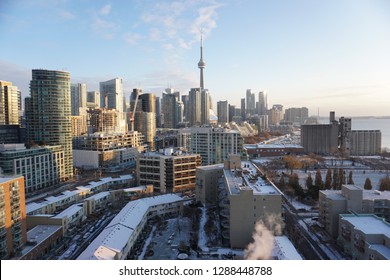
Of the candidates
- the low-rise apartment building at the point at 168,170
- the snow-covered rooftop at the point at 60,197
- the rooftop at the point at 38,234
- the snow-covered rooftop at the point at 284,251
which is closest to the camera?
the snow-covered rooftop at the point at 284,251

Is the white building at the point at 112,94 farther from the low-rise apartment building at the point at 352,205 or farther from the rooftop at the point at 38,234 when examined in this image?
the low-rise apartment building at the point at 352,205

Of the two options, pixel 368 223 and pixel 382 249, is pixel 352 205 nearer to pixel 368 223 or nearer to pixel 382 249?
pixel 368 223

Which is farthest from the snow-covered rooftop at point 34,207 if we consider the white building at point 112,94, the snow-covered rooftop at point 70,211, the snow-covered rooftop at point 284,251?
the white building at point 112,94

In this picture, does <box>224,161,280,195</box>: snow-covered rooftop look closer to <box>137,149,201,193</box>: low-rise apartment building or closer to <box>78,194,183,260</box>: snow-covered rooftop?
<box>78,194,183,260</box>: snow-covered rooftop

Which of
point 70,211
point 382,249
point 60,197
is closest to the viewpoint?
point 382,249

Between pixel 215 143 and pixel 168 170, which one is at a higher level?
pixel 215 143

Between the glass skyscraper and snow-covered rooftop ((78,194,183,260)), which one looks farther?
the glass skyscraper

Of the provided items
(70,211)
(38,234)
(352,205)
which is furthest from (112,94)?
(352,205)

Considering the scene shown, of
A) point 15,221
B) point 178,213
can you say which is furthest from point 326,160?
point 15,221

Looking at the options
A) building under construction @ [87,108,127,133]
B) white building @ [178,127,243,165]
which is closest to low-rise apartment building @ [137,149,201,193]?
white building @ [178,127,243,165]

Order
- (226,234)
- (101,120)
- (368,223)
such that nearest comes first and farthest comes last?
(368,223) → (226,234) → (101,120)

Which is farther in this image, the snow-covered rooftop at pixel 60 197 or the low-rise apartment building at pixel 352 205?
the snow-covered rooftop at pixel 60 197
